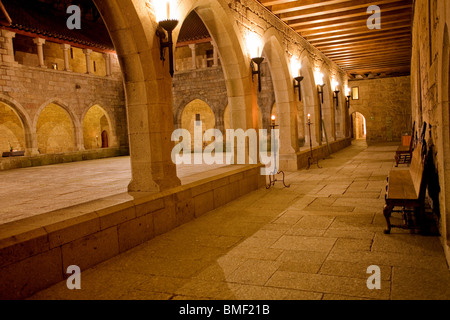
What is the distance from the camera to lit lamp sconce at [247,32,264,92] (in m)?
7.01

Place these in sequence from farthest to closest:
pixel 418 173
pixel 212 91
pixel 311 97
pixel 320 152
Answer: pixel 212 91 → pixel 320 152 → pixel 311 97 → pixel 418 173

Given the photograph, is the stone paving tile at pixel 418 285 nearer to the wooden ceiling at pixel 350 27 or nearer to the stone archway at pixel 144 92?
the stone archway at pixel 144 92

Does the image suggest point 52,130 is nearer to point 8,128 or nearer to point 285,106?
point 8,128

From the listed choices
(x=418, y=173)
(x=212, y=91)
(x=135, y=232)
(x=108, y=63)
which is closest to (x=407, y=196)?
(x=418, y=173)

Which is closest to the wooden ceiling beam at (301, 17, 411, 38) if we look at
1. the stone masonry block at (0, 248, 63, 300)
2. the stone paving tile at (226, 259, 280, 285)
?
the stone paving tile at (226, 259, 280, 285)

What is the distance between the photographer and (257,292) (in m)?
2.54

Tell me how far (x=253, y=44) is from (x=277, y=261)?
17.3ft

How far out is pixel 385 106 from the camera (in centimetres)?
1978

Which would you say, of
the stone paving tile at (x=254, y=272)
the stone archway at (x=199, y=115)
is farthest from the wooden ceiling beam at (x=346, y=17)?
the stone archway at (x=199, y=115)

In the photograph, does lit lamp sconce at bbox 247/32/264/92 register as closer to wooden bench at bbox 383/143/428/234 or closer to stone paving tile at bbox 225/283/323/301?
wooden bench at bbox 383/143/428/234

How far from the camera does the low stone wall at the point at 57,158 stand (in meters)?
11.8

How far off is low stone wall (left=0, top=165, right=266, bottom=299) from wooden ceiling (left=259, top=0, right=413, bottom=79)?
5.11 metres

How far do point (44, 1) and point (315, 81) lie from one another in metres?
13.3
